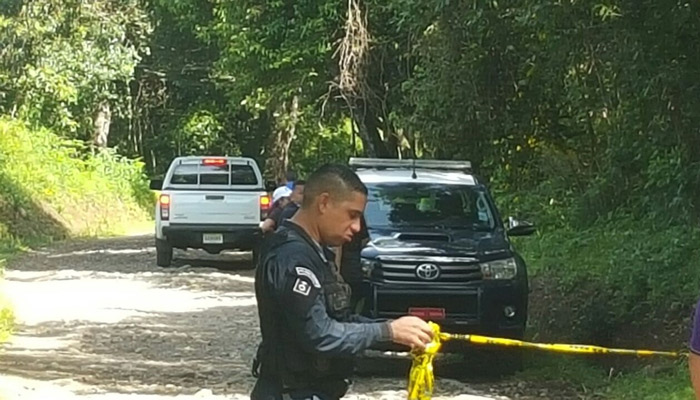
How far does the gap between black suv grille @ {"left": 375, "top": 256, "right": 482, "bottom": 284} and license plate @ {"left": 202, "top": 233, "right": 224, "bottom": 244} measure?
11.6 meters

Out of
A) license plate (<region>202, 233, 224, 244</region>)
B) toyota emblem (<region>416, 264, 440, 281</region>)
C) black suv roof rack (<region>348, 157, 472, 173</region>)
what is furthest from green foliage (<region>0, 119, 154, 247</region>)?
toyota emblem (<region>416, 264, 440, 281</region>)

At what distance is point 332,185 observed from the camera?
5.32 meters

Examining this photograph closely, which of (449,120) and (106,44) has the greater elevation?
(106,44)

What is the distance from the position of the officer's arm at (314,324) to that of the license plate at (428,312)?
656cm

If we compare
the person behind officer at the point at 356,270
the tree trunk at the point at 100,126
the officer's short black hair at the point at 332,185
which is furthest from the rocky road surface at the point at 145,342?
the tree trunk at the point at 100,126

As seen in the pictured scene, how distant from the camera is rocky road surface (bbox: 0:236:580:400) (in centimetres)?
1122

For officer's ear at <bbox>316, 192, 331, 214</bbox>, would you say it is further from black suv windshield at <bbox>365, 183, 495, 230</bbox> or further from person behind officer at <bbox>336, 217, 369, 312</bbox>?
black suv windshield at <bbox>365, 183, 495, 230</bbox>

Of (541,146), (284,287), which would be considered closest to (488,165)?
(541,146)

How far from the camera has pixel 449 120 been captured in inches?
728

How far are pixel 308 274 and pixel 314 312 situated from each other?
0.50ft

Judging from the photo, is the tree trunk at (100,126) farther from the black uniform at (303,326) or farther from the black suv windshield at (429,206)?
the black uniform at (303,326)

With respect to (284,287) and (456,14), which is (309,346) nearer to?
(284,287)

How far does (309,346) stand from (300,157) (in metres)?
44.2

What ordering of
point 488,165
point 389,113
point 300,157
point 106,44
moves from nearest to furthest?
1. point 488,165
2. point 389,113
3. point 106,44
4. point 300,157
